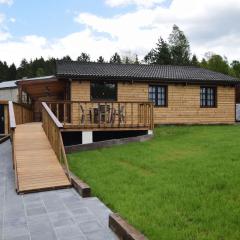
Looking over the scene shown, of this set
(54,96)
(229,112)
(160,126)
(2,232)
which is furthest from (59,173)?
(54,96)

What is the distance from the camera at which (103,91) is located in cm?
1761

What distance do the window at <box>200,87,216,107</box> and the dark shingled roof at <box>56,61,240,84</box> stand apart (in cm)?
60

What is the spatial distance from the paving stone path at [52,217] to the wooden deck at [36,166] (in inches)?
12.7

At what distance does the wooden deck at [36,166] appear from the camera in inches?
314

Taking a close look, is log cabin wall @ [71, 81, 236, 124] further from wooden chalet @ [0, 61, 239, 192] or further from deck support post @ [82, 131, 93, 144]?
deck support post @ [82, 131, 93, 144]

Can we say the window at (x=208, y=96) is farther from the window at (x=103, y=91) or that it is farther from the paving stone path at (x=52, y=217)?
the paving stone path at (x=52, y=217)

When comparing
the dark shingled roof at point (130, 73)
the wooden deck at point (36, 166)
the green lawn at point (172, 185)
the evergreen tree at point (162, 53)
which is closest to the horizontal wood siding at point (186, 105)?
the dark shingled roof at point (130, 73)

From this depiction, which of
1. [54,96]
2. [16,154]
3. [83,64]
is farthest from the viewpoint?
[54,96]

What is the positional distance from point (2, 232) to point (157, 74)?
14.9 m

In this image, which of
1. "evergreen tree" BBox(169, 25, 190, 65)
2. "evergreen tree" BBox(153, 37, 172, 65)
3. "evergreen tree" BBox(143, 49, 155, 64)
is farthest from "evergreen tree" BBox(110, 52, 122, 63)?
"evergreen tree" BBox(153, 37, 172, 65)

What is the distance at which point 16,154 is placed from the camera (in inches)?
403

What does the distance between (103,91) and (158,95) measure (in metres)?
2.89

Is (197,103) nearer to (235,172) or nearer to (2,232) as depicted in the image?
(235,172)

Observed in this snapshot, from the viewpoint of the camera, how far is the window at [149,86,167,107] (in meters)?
18.5
